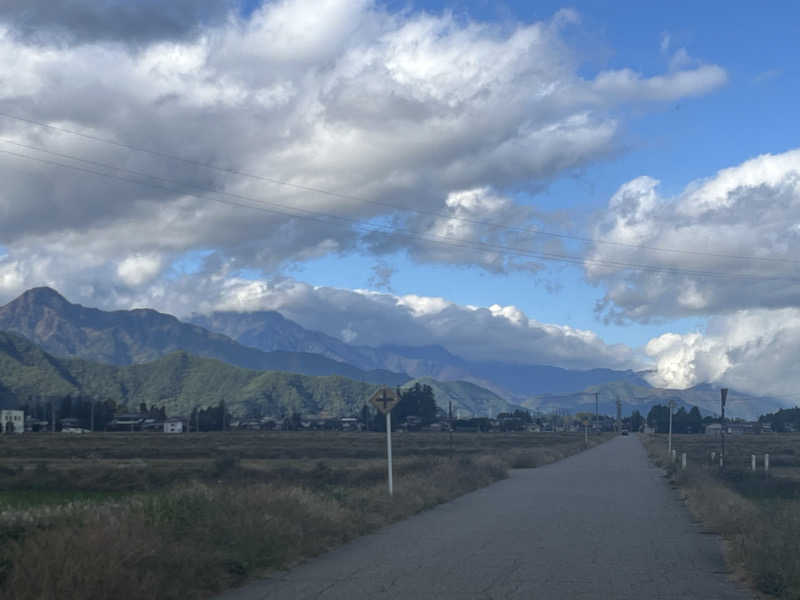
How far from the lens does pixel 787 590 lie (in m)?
10.2

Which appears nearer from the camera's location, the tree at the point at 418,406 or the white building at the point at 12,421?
the white building at the point at 12,421

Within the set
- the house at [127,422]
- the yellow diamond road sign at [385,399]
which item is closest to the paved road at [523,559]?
the yellow diamond road sign at [385,399]

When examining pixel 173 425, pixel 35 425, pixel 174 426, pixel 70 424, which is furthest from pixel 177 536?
pixel 173 425

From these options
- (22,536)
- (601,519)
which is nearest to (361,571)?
(22,536)

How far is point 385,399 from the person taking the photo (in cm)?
2241

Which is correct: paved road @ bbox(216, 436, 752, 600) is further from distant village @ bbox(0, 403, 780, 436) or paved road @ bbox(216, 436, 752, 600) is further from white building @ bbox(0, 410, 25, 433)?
white building @ bbox(0, 410, 25, 433)

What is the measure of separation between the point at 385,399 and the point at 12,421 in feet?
402

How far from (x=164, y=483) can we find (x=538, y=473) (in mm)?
16222

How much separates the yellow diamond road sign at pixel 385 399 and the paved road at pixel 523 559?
2739mm

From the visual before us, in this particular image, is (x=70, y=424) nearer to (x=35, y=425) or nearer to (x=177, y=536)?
(x=35, y=425)

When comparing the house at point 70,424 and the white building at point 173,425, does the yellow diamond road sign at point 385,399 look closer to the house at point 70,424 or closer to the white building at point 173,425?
the house at point 70,424

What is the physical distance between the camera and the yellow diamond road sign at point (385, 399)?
22.2m

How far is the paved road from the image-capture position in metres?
10.5

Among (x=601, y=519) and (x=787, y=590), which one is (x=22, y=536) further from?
(x=601, y=519)
